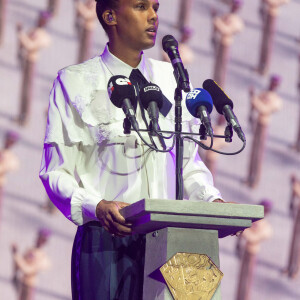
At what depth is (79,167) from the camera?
1989 millimetres

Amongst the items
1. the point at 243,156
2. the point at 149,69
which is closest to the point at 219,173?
the point at 243,156

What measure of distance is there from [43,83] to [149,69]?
8.68 feet

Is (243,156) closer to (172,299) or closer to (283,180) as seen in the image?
(283,180)

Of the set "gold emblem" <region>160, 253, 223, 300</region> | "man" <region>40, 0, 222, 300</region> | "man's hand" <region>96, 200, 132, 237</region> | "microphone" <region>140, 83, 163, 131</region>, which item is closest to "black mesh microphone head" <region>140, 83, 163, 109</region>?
"microphone" <region>140, 83, 163, 131</region>

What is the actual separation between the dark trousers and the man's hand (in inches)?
4.6

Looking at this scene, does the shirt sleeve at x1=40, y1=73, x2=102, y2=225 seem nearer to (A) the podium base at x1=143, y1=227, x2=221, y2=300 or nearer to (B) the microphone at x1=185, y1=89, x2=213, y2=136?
(A) the podium base at x1=143, y1=227, x2=221, y2=300

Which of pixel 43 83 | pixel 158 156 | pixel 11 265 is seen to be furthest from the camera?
pixel 43 83

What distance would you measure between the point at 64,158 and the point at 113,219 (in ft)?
0.89

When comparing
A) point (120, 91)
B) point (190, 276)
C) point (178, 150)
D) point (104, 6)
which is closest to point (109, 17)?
point (104, 6)

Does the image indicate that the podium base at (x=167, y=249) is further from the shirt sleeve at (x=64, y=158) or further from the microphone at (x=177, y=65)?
the microphone at (x=177, y=65)

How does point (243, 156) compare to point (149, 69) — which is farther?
point (243, 156)

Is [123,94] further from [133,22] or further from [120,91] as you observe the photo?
[133,22]

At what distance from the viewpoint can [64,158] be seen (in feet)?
6.39

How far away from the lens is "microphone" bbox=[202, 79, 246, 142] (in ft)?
5.94
